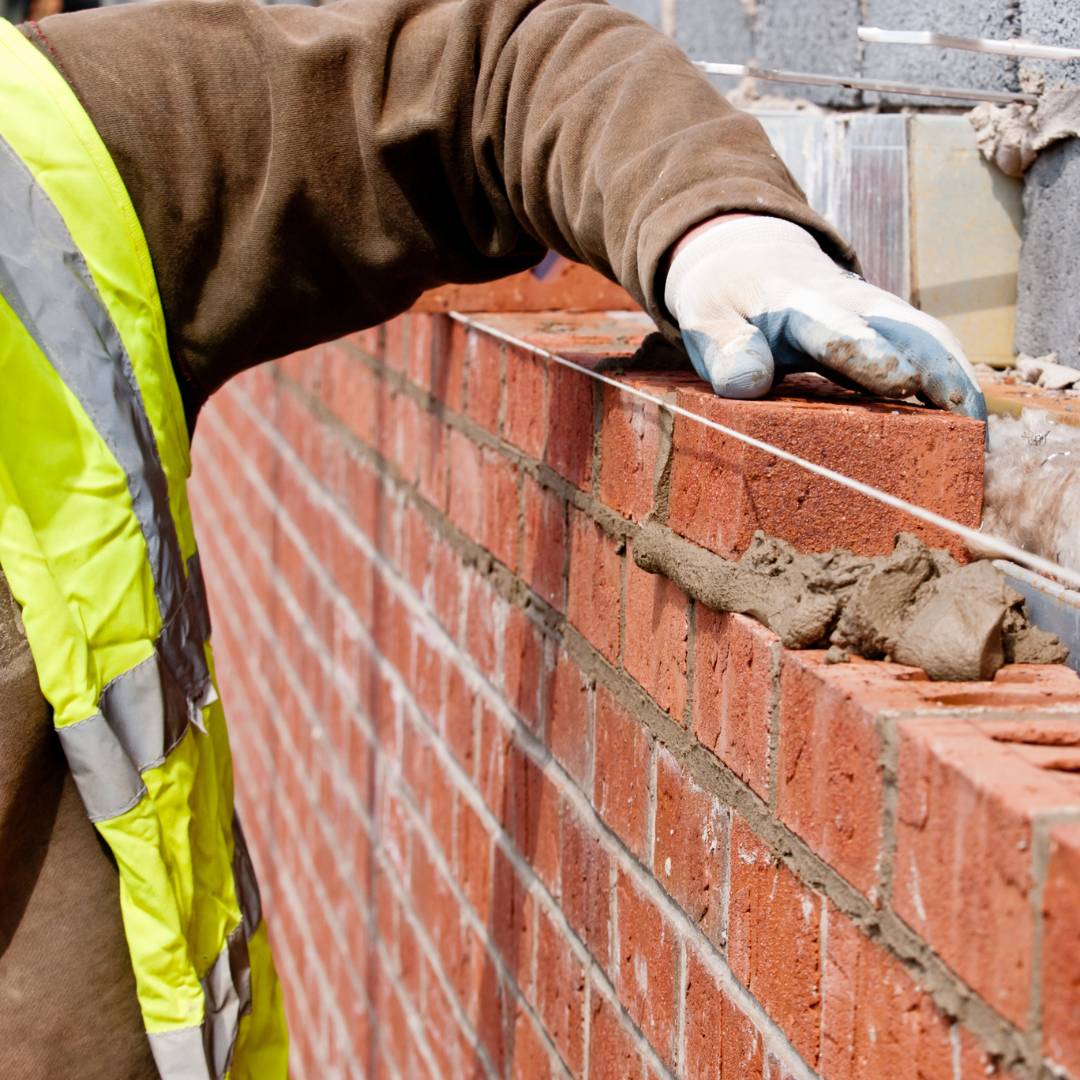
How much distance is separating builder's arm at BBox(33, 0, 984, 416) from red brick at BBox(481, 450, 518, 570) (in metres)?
0.34

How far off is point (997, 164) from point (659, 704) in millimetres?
730

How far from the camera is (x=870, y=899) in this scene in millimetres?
875

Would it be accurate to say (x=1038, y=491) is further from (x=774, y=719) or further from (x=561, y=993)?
(x=561, y=993)

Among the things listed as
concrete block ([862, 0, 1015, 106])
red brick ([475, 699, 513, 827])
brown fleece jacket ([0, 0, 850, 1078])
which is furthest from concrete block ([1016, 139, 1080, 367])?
red brick ([475, 699, 513, 827])

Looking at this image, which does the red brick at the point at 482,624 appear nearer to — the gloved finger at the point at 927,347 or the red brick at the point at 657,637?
the red brick at the point at 657,637

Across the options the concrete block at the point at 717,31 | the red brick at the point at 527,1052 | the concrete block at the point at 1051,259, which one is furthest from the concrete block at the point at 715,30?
the red brick at the point at 527,1052

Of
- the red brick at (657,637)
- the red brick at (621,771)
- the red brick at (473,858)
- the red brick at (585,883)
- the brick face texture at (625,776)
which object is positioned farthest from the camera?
the red brick at (473,858)

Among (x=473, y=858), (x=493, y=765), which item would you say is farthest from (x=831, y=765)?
(x=473, y=858)

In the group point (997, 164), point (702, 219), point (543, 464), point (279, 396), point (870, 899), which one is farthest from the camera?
point (279, 396)

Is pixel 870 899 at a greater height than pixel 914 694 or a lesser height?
lesser

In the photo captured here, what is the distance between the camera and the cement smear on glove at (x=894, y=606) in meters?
0.93

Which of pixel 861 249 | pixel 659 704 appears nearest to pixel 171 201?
pixel 659 704

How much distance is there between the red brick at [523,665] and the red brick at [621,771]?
219 millimetres

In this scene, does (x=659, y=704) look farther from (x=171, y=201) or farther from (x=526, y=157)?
(x=171, y=201)
